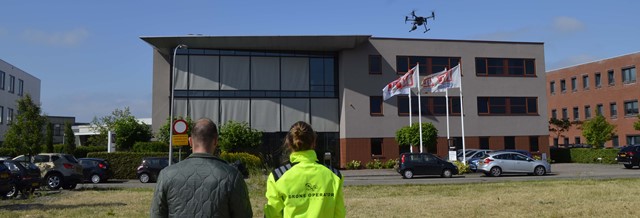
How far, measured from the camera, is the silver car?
91.7 feet

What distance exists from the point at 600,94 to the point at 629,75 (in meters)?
4.33

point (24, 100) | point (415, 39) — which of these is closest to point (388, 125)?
point (415, 39)

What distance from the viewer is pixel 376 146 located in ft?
133

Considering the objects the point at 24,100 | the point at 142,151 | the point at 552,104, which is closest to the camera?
→ the point at 24,100

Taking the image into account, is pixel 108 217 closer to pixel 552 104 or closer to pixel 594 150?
pixel 594 150

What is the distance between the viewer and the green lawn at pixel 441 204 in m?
10.9

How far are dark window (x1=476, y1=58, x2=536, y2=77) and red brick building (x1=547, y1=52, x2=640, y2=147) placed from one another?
42.7ft

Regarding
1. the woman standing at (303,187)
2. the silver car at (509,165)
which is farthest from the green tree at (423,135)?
the woman standing at (303,187)

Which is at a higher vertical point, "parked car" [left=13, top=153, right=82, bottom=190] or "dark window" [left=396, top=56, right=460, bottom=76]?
"dark window" [left=396, top=56, right=460, bottom=76]

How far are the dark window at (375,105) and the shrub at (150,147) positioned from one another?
49.3 ft

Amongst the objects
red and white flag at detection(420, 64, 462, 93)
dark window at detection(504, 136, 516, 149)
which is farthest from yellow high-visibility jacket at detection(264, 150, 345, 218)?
dark window at detection(504, 136, 516, 149)

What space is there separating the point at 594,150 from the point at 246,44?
2708 centimetres

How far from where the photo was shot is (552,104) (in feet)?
226

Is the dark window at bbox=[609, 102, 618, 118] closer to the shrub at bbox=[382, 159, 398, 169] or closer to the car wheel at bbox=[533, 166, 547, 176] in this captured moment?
the shrub at bbox=[382, 159, 398, 169]
